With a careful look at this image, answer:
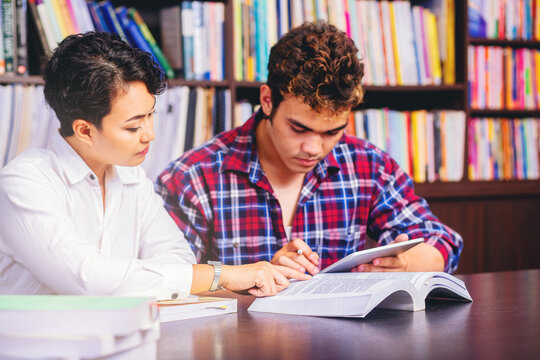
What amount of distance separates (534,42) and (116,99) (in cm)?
200

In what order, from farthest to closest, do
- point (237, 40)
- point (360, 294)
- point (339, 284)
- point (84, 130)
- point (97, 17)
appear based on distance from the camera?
point (237, 40) < point (97, 17) < point (84, 130) < point (339, 284) < point (360, 294)

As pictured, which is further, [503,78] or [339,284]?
[503,78]

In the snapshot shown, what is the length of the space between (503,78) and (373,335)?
197 cm

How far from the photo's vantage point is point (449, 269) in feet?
5.42

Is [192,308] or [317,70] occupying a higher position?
[317,70]

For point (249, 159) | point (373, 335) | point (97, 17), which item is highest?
point (97, 17)

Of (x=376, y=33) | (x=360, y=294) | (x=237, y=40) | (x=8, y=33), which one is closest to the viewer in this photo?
(x=360, y=294)

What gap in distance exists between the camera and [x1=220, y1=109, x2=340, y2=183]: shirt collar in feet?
5.54

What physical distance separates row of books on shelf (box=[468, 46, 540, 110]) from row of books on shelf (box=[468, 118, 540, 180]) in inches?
2.8

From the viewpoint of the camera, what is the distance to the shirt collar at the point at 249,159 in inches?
66.5

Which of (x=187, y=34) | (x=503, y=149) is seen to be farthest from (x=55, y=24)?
(x=503, y=149)

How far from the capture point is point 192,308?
1010 millimetres

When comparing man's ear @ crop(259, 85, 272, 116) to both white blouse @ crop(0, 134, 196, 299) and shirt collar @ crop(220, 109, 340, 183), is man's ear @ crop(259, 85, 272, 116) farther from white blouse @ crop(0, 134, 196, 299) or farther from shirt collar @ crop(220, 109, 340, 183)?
white blouse @ crop(0, 134, 196, 299)

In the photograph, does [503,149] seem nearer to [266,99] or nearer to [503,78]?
[503,78]
